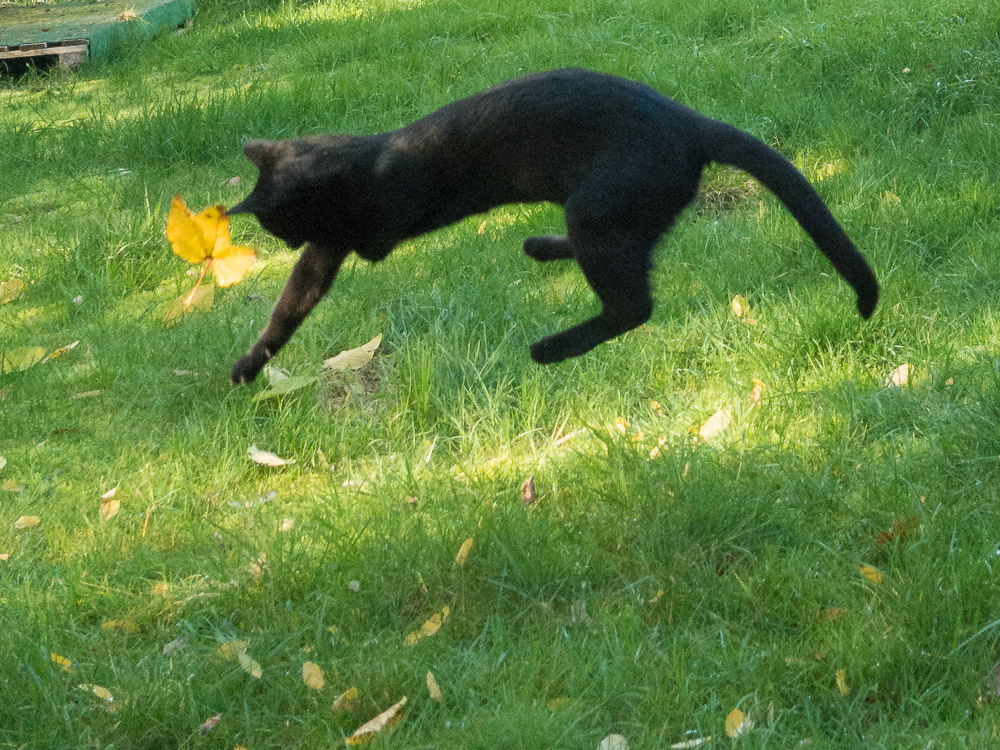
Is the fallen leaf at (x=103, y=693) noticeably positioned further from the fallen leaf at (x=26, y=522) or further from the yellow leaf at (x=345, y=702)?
the fallen leaf at (x=26, y=522)

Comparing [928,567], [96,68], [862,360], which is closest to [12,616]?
[928,567]

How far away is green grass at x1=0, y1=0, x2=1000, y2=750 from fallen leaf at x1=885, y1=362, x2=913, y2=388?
36 millimetres

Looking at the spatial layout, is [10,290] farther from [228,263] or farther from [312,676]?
[312,676]

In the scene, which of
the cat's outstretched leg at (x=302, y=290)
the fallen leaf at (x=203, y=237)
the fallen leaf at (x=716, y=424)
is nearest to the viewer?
the fallen leaf at (x=203, y=237)

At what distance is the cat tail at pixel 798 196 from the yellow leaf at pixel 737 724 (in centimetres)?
87

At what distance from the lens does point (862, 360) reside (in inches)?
132

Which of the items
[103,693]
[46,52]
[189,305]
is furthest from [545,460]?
[46,52]

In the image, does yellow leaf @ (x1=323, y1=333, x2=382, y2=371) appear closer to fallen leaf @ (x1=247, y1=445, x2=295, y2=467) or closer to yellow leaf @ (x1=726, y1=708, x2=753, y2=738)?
fallen leaf @ (x1=247, y1=445, x2=295, y2=467)

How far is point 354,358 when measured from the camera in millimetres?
3617

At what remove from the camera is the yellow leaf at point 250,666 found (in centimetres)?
235

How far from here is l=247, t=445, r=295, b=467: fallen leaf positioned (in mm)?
3201

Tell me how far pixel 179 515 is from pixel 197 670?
28.9 inches

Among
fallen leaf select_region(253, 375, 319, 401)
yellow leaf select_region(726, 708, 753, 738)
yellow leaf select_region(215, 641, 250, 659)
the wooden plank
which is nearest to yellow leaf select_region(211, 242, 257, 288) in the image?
fallen leaf select_region(253, 375, 319, 401)

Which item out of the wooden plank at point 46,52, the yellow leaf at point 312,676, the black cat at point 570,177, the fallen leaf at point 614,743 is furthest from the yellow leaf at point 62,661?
the wooden plank at point 46,52
